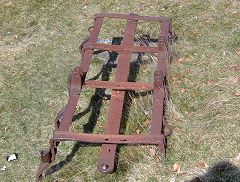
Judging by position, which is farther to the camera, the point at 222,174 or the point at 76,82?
the point at 76,82

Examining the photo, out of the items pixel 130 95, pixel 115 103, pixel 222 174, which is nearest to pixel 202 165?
pixel 222 174

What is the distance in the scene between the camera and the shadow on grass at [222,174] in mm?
4168

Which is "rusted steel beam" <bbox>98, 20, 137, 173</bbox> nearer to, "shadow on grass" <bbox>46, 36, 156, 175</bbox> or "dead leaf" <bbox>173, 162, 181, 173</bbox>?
"shadow on grass" <bbox>46, 36, 156, 175</bbox>

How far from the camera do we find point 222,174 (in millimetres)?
A: 4234

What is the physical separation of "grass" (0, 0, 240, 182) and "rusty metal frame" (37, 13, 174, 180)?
39 centimetres

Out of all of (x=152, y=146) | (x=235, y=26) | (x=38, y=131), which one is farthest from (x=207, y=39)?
(x=38, y=131)

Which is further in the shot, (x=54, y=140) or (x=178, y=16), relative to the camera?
(x=178, y=16)

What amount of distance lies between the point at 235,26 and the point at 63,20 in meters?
3.48

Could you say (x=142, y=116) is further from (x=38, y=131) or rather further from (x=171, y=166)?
(x=38, y=131)

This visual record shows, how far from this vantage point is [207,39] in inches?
261

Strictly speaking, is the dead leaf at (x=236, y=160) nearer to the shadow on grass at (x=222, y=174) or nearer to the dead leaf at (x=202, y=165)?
the shadow on grass at (x=222, y=174)

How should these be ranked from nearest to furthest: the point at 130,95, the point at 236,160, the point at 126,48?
the point at 236,160 → the point at 130,95 → the point at 126,48

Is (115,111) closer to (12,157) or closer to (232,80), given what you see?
(12,157)

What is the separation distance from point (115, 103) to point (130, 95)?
636mm
